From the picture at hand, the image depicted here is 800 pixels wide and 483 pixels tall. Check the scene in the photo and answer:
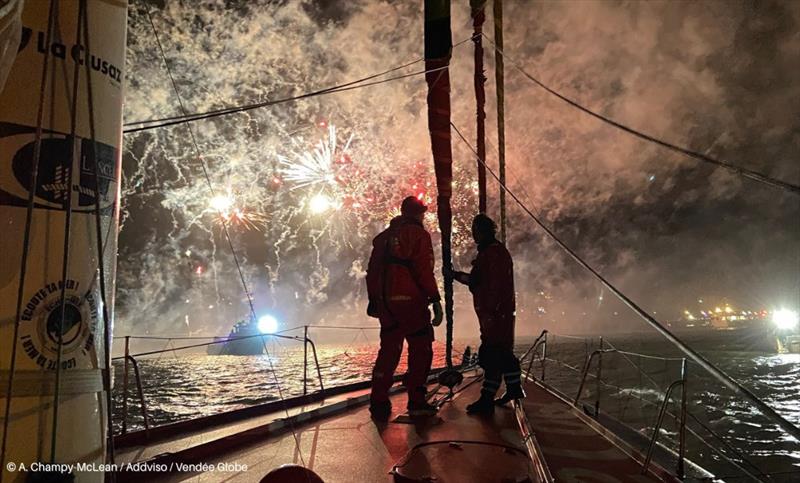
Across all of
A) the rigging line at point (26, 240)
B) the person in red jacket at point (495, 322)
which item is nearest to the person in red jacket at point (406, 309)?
the person in red jacket at point (495, 322)

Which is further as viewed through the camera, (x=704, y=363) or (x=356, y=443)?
(x=356, y=443)

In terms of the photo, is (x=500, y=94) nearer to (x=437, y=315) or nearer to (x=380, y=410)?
Result: (x=437, y=315)

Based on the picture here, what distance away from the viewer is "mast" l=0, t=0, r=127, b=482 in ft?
4.97

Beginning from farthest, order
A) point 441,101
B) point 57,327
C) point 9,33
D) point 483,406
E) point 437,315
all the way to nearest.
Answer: point 441,101
point 437,315
point 483,406
point 57,327
point 9,33

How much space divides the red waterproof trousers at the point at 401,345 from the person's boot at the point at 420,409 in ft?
0.14

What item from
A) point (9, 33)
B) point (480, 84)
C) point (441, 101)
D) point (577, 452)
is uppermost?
point (480, 84)

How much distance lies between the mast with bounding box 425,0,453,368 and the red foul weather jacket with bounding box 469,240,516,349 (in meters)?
0.87

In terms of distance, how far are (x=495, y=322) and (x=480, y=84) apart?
4059 mm

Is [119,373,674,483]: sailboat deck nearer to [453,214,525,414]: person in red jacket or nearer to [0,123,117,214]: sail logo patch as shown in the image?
[453,214,525,414]: person in red jacket

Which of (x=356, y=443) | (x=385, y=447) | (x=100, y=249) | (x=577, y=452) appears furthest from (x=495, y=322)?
(x=100, y=249)

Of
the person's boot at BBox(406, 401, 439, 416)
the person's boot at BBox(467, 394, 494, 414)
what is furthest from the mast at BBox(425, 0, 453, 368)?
the person's boot at BBox(406, 401, 439, 416)

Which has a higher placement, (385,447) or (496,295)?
(496,295)

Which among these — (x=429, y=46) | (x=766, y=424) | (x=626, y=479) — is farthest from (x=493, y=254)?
(x=766, y=424)

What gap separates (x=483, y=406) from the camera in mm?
4586
